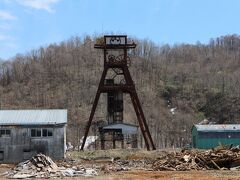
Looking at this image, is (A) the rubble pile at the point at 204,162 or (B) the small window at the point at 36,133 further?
(B) the small window at the point at 36,133

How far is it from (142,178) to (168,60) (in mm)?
118237

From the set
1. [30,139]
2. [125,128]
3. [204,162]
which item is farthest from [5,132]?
[204,162]

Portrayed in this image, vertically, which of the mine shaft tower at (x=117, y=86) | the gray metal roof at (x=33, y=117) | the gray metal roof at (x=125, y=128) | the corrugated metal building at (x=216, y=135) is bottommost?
the corrugated metal building at (x=216, y=135)

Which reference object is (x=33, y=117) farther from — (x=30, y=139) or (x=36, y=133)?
(x=30, y=139)

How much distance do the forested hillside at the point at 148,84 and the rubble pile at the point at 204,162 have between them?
41.9 meters

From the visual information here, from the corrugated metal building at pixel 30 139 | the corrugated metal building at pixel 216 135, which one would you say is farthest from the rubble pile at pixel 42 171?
the corrugated metal building at pixel 216 135

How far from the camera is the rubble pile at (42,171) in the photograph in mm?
27627

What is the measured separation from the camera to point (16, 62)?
13450 centimetres

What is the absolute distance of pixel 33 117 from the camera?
1658 inches

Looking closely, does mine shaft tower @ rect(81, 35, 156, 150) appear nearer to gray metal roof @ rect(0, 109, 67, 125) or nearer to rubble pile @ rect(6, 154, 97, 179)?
gray metal roof @ rect(0, 109, 67, 125)

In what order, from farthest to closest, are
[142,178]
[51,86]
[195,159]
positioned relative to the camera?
[51,86] → [195,159] → [142,178]

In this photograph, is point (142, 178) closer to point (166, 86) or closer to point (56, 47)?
point (166, 86)

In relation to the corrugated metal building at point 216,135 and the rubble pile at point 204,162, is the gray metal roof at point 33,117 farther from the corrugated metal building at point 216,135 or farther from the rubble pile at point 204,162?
the corrugated metal building at point 216,135

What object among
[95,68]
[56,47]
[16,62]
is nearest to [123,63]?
[95,68]
